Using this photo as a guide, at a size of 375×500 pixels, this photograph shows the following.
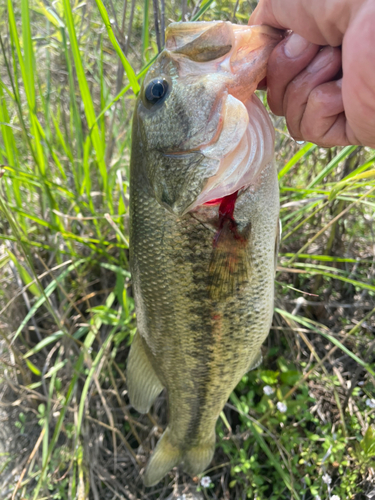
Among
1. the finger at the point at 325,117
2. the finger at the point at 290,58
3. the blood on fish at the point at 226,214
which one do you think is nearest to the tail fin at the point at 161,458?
the blood on fish at the point at 226,214

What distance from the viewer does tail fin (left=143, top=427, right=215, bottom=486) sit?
5.24 ft

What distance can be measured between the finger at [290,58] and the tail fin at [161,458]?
5.26 feet

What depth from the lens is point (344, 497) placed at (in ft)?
5.24

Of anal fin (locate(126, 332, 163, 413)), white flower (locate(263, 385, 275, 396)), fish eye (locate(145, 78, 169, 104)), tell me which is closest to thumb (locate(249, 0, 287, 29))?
fish eye (locate(145, 78, 169, 104))

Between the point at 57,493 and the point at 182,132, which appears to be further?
the point at 57,493

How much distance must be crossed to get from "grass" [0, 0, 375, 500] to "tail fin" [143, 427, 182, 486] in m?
0.31

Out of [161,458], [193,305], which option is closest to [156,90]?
[193,305]

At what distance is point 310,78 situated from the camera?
99cm

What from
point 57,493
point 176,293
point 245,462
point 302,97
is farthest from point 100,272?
point 302,97

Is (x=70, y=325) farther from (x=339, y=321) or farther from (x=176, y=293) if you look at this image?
(x=339, y=321)

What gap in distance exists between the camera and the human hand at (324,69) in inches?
31.6

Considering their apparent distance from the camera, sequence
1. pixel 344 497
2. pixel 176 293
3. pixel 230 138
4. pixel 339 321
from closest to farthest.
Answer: pixel 230 138 < pixel 176 293 < pixel 344 497 < pixel 339 321

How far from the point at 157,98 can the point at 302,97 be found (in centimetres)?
47

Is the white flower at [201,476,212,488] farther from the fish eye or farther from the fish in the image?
the fish eye
